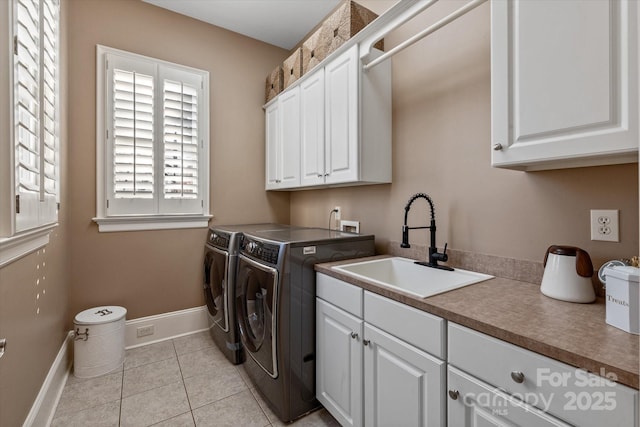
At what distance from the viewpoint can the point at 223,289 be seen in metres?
2.27

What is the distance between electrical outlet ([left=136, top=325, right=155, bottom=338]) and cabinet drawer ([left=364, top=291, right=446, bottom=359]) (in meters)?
→ 2.16

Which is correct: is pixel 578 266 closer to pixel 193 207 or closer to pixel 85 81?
pixel 193 207

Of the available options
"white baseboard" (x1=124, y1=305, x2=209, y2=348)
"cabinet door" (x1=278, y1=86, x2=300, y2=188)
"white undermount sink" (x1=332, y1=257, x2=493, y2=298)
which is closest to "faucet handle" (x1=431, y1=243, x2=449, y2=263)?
"white undermount sink" (x1=332, y1=257, x2=493, y2=298)

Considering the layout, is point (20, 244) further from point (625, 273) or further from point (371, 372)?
point (625, 273)

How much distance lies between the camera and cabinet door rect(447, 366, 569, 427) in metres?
0.79

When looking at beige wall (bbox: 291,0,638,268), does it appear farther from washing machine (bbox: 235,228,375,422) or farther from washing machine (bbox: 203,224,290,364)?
washing machine (bbox: 203,224,290,364)

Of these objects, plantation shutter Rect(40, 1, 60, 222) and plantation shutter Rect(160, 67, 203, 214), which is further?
plantation shutter Rect(160, 67, 203, 214)

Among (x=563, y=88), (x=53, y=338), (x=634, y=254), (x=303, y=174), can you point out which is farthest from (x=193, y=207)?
(x=634, y=254)

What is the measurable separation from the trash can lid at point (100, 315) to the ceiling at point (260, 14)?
263 cm

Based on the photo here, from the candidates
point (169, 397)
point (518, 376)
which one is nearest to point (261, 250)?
point (169, 397)

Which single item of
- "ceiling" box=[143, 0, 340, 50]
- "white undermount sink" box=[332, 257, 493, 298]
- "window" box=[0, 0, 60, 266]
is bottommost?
"white undermount sink" box=[332, 257, 493, 298]

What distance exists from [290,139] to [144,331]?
6.94ft

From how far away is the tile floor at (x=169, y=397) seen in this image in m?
1.67

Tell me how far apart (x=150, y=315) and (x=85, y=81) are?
2.01 meters
